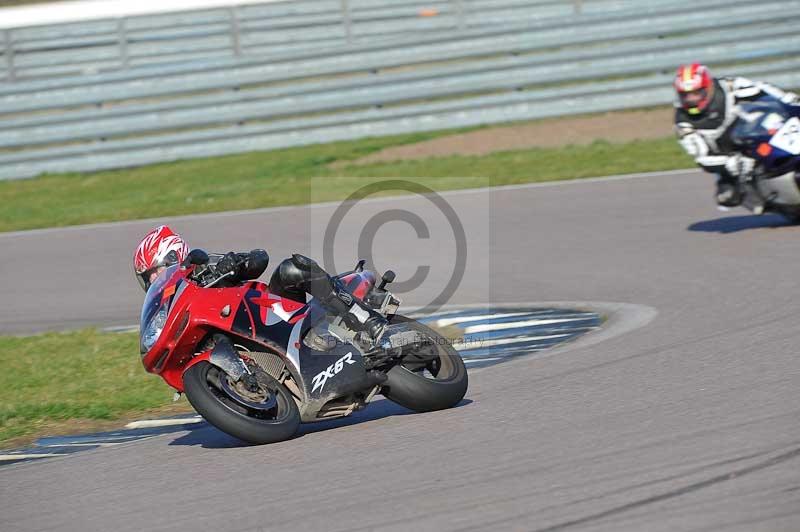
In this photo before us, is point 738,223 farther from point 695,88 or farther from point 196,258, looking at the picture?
point 196,258

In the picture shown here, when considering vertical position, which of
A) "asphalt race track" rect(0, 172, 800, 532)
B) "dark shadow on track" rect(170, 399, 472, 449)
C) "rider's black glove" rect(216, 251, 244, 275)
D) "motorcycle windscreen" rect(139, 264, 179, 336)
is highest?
"rider's black glove" rect(216, 251, 244, 275)

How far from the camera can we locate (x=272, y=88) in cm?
1652

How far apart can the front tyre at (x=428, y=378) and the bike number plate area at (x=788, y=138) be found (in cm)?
472

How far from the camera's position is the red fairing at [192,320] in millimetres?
5133

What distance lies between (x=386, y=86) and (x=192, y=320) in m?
11.8

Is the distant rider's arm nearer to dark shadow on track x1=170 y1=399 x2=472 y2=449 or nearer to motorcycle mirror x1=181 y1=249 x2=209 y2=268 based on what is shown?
dark shadow on track x1=170 y1=399 x2=472 y2=449

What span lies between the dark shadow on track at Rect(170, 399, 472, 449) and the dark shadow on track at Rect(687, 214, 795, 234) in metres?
4.98

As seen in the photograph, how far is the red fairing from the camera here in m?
5.13

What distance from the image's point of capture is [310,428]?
574 centimetres

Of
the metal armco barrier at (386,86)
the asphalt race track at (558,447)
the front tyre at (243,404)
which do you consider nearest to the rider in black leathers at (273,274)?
the front tyre at (243,404)

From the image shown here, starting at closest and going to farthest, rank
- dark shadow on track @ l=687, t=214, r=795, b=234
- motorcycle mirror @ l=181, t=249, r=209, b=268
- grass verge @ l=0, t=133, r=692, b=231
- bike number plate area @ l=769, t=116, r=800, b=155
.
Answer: motorcycle mirror @ l=181, t=249, r=209, b=268 < bike number plate area @ l=769, t=116, r=800, b=155 < dark shadow on track @ l=687, t=214, r=795, b=234 < grass verge @ l=0, t=133, r=692, b=231

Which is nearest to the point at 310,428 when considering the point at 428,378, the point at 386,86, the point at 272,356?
the point at 272,356

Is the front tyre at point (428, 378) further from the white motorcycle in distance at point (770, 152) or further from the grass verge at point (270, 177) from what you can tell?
the grass verge at point (270, 177)

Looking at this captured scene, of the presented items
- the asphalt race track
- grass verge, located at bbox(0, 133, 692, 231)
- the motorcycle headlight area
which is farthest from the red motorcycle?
grass verge, located at bbox(0, 133, 692, 231)
